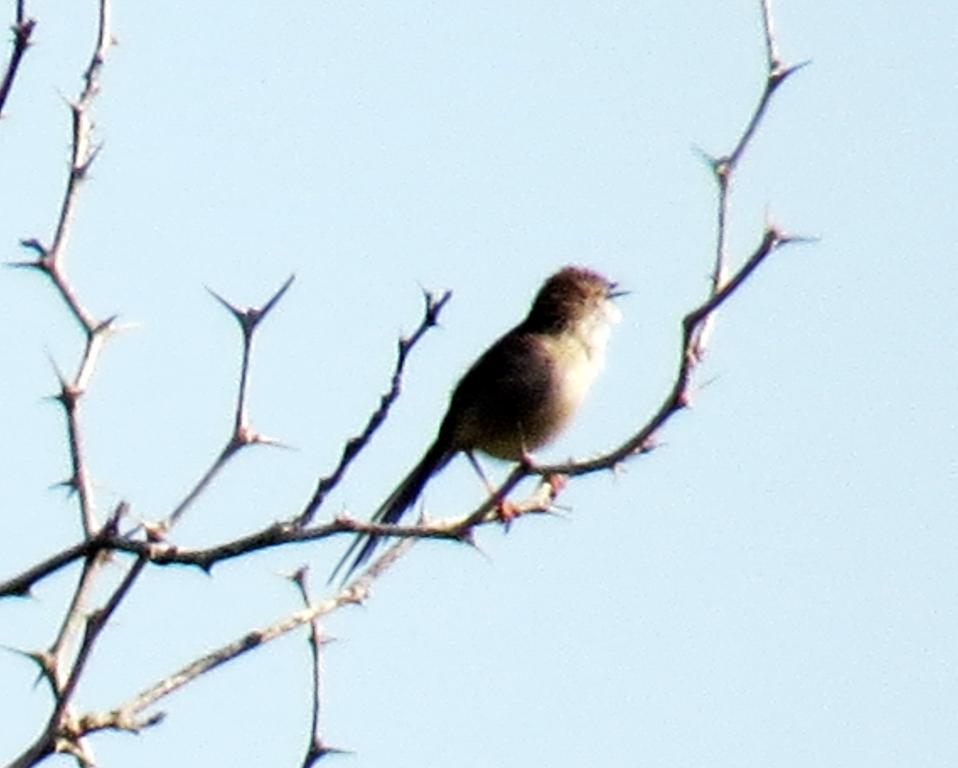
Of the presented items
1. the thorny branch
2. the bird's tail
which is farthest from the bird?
the thorny branch

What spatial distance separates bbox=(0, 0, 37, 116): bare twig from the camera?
158 inches

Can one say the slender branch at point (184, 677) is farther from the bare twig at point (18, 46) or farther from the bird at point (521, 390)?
the bird at point (521, 390)

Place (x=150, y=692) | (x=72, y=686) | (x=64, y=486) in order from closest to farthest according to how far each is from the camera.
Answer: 1. (x=72, y=686)
2. (x=150, y=692)
3. (x=64, y=486)

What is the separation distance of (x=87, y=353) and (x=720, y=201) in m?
1.48

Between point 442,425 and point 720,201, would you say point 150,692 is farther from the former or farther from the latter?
point 442,425

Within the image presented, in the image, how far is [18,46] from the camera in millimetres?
4250

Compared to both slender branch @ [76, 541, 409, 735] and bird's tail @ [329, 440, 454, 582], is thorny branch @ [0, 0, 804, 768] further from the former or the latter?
bird's tail @ [329, 440, 454, 582]

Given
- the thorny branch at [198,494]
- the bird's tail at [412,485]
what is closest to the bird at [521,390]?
the bird's tail at [412,485]

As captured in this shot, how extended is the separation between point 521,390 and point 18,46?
5.30 meters

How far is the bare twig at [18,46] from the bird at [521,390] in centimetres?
456

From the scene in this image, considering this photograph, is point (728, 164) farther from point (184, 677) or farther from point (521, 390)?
point (521, 390)

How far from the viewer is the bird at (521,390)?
930 centimetres

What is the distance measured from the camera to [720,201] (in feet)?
14.2

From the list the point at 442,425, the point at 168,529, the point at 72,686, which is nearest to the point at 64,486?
the point at 168,529
